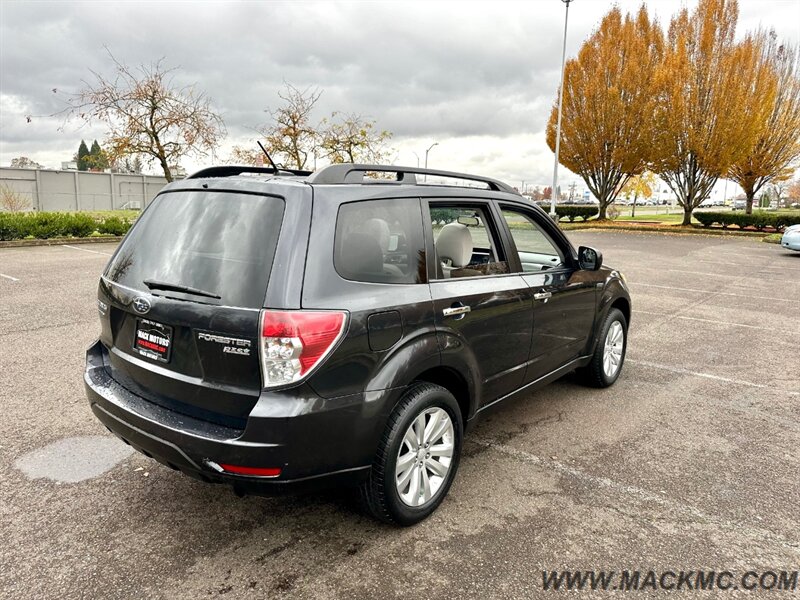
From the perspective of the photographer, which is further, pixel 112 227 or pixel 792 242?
pixel 112 227

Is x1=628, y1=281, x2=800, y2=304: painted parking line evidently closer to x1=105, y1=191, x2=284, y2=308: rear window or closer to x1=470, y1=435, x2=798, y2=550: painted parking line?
x1=470, y1=435, x2=798, y2=550: painted parking line

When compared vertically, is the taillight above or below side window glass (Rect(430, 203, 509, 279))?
below

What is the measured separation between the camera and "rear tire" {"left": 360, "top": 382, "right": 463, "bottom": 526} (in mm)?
2588

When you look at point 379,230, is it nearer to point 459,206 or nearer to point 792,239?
point 459,206

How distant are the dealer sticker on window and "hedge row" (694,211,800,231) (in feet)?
100

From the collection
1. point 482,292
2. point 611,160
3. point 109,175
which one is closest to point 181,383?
point 482,292

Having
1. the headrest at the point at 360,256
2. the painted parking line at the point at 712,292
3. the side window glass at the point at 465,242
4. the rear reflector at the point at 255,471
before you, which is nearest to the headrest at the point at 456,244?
the side window glass at the point at 465,242

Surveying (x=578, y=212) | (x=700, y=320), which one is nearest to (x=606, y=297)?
(x=700, y=320)

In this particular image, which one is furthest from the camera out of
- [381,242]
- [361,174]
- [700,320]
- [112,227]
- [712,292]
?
[112,227]

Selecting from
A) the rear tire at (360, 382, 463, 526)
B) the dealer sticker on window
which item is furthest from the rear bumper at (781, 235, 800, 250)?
the dealer sticker on window

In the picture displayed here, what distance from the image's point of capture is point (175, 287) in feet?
8.34

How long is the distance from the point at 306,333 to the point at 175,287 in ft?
2.38

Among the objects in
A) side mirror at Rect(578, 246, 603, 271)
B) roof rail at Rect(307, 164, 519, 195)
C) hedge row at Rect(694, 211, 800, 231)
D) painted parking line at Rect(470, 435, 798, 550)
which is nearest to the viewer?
roof rail at Rect(307, 164, 519, 195)

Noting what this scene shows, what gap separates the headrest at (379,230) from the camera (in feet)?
8.89
